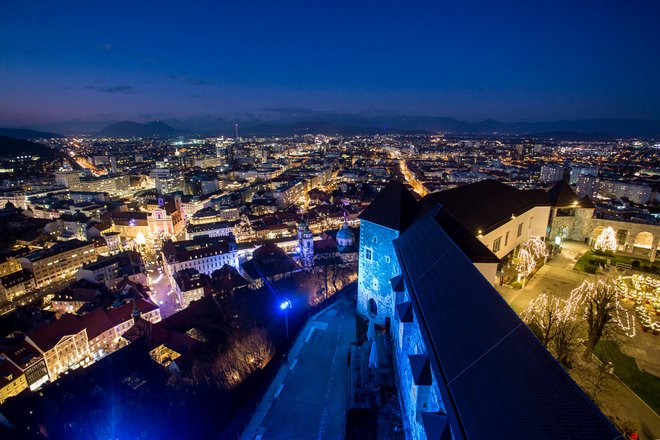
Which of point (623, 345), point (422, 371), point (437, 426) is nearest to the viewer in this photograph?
point (437, 426)

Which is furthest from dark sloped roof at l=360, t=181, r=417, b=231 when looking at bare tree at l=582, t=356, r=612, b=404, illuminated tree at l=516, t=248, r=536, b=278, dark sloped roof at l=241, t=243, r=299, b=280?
dark sloped roof at l=241, t=243, r=299, b=280

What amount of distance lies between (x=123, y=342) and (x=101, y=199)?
51103mm

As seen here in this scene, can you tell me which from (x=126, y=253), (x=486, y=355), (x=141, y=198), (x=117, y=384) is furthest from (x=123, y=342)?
(x=141, y=198)

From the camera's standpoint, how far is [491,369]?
5.77 meters

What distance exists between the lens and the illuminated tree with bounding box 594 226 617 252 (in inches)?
851

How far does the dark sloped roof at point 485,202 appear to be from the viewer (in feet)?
53.9

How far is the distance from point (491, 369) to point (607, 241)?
21920 mm

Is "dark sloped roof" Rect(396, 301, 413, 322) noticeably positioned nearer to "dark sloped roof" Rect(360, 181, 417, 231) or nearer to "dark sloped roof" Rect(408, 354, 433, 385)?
"dark sloped roof" Rect(408, 354, 433, 385)

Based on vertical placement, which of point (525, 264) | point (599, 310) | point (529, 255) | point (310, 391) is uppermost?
point (599, 310)

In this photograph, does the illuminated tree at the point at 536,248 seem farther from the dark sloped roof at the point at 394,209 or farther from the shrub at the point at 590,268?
the dark sloped roof at the point at 394,209

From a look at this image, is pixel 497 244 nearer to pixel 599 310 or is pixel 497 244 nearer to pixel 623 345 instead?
pixel 623 345

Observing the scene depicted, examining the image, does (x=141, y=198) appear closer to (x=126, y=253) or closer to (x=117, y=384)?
(x=126, y=253)

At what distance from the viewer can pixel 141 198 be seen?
66938 millimetres

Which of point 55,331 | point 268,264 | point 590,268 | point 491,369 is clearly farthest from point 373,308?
point 55,331
